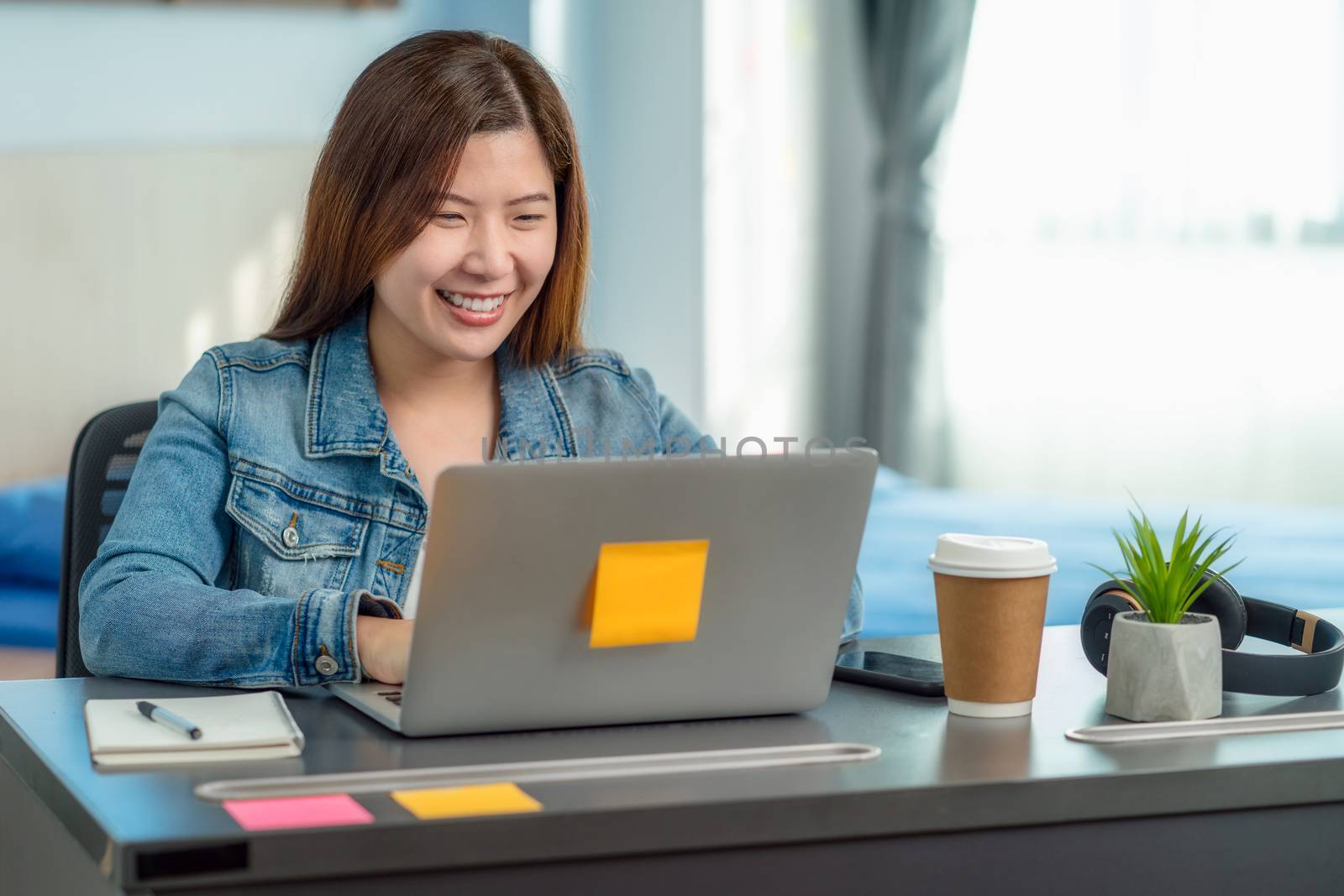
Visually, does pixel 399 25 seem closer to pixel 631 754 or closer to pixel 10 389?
pixel 10 389

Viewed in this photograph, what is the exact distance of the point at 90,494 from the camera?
1533 mm

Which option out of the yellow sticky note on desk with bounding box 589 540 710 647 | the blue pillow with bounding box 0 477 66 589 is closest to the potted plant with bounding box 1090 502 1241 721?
the yellow sticky note on desk with bounding box 589 540 710 647

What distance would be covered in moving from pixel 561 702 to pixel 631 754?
0.07 m

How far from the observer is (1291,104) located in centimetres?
362

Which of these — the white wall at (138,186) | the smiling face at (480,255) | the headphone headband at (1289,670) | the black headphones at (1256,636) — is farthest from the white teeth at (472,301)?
the white wall at (138,186)

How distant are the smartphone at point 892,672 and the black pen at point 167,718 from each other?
0.48 meters

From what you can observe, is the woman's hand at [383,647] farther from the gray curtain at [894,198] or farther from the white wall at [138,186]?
the gray curtain at [894,198]

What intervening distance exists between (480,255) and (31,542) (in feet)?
5.09

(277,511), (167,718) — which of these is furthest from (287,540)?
(167,718)

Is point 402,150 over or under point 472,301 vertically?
over

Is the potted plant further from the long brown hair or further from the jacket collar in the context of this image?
the long brown hair

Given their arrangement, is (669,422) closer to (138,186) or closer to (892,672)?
(892,672)

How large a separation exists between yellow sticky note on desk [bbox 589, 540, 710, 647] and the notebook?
0.21 metres

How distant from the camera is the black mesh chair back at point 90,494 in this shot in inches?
59.3
